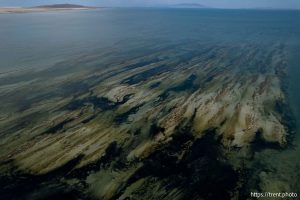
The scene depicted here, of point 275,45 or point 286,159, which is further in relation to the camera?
point 275,45

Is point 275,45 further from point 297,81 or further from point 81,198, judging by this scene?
point 81,198

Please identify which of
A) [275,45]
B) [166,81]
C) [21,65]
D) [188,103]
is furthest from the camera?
[275,45]

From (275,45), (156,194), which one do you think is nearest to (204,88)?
(156,194)

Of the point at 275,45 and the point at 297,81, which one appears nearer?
the point at 297,81

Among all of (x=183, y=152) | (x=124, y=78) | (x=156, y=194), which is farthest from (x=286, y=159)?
(x=124, y=78)

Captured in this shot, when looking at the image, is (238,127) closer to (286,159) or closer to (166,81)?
A: (286,159)

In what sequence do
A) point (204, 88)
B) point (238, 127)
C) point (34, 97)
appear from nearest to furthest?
point (238, 127) < point (34, 97) < point (204, 88)
